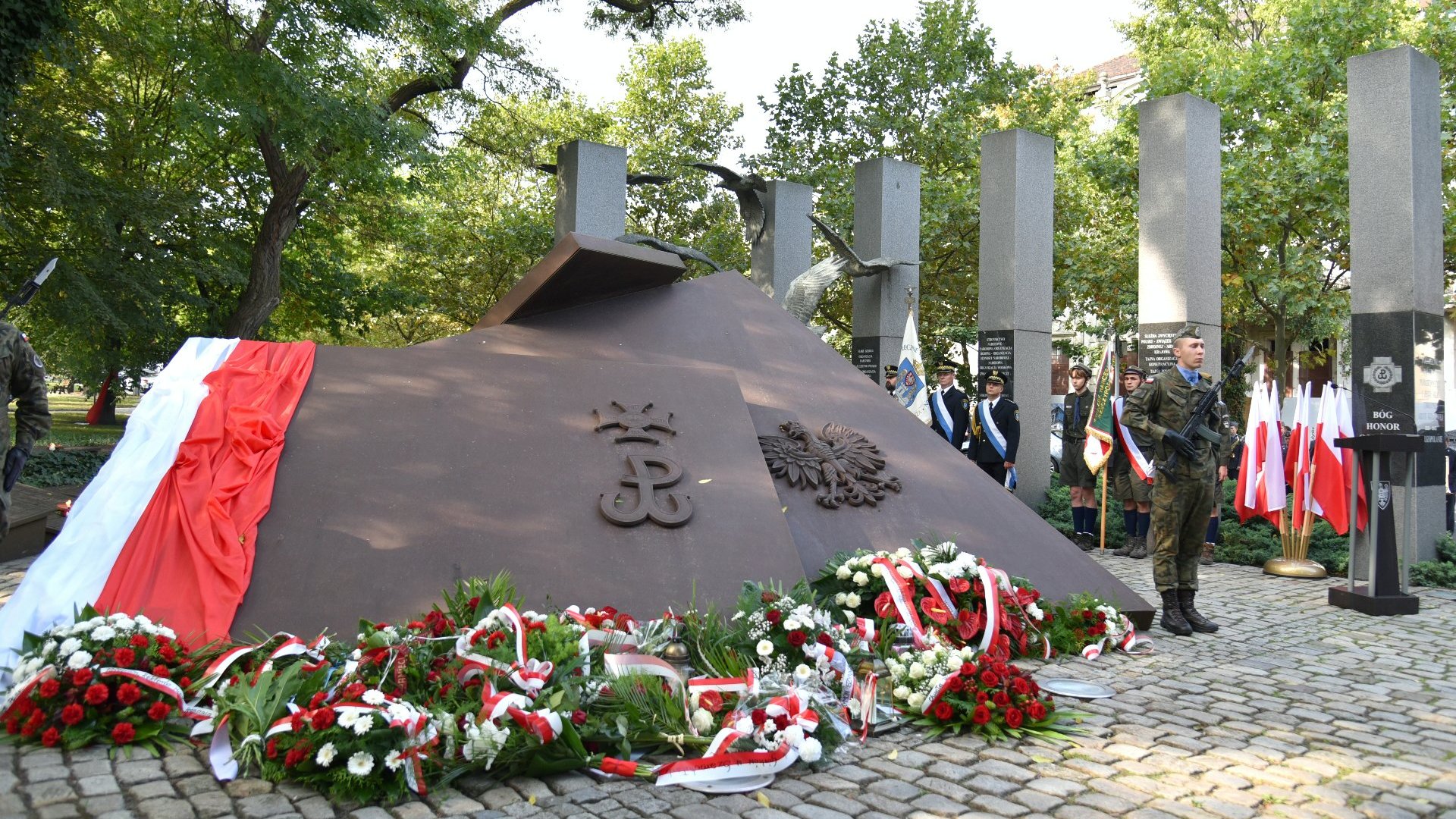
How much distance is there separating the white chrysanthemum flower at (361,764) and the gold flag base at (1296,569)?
7.35m

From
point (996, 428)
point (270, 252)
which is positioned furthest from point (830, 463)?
point (270, 252)

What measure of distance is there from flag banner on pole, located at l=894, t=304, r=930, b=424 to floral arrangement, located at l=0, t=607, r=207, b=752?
8.85 meters

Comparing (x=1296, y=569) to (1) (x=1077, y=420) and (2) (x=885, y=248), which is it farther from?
(2) (x=885, y=248)

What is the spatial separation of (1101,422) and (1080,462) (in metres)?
0.75

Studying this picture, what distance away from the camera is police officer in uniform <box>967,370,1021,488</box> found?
31.9ft

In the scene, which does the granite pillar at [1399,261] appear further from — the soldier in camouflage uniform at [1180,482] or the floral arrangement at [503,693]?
the floral arrangement at [503,693]

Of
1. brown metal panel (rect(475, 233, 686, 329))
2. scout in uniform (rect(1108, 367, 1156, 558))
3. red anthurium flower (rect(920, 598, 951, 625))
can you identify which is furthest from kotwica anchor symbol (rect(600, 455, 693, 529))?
scout in uniform (rect(1108, 367, 1156, 558))

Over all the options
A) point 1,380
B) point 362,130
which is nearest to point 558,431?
point 1,380

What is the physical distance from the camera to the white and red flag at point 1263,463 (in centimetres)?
789

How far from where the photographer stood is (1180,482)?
5.42m

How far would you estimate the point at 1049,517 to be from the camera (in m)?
10.4

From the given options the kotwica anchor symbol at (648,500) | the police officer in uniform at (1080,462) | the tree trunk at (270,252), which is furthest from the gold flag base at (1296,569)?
the tree trunk at (270,252)

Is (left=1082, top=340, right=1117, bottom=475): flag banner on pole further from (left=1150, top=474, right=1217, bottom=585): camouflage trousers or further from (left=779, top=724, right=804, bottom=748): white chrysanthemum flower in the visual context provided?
(left=779, top=724, right=804, bottom=748): white chrysanthemum flower

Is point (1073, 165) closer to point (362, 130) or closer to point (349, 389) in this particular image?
point (362, 130)
